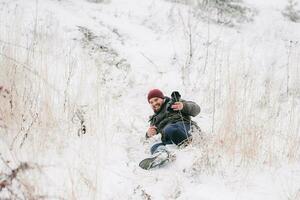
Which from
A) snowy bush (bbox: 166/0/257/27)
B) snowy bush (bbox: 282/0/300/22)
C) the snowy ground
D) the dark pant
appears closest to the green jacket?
the dark pant

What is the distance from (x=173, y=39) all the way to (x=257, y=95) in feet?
7.14

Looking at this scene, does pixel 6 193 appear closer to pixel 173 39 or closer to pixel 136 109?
pixel 136 109

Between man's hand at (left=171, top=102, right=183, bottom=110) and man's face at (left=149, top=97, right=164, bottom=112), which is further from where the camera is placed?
man's face at (left=149, top=97, right=164, bottom=112)

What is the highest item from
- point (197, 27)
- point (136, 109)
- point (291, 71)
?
point (197, 27)

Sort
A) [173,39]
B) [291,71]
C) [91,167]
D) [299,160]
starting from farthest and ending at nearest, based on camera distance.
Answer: [173,39] → [291,71] → [299,160] → [91,167]

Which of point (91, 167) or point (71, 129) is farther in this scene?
point (71, 129)

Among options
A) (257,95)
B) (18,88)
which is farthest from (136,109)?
(18,88)

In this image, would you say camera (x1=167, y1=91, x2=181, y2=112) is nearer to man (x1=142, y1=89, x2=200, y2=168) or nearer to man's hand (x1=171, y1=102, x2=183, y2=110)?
man (x1=142, y1=89, x2=200, y2=168)

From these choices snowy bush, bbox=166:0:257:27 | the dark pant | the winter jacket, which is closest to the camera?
the dark pant

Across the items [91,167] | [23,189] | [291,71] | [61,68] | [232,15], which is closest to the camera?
[23,189]

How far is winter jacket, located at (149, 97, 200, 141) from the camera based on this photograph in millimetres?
4277

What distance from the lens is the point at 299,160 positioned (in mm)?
3377

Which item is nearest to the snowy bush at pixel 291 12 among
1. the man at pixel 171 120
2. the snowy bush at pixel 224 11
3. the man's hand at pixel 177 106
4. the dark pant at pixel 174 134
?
the snowy bush at pixel 224 11

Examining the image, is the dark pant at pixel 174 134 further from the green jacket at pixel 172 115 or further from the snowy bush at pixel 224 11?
the snowy bush at pixel 224 11
